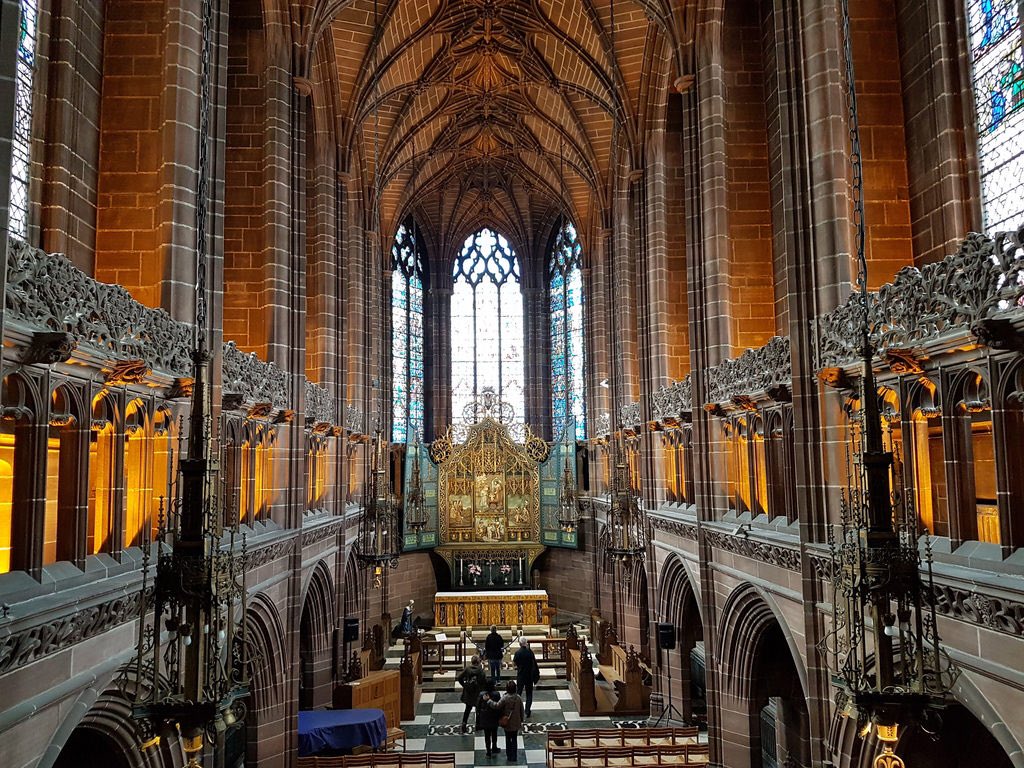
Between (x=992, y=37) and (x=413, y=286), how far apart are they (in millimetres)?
29309

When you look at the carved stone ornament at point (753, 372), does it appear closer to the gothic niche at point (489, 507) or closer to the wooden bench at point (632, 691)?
the wooden bench at point (632, 691)

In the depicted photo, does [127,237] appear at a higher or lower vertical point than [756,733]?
higher

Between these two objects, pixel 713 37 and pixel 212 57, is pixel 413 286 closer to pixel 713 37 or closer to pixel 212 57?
pixel 713 37

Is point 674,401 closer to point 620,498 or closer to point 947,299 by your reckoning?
point 620,498

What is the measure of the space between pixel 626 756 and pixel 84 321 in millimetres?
10675

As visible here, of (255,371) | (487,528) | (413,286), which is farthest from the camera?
(413,286)

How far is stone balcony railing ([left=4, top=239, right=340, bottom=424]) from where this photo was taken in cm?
648

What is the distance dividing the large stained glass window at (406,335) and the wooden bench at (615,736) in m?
20.4

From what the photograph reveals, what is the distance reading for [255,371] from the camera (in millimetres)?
13078

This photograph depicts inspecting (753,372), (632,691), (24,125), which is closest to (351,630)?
(632,691)

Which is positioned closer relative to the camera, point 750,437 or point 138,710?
point 138,710

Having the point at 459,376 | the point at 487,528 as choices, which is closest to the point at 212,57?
the point at 487,528

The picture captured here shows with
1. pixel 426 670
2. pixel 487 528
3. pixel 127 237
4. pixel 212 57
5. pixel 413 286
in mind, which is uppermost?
pixel 413 286

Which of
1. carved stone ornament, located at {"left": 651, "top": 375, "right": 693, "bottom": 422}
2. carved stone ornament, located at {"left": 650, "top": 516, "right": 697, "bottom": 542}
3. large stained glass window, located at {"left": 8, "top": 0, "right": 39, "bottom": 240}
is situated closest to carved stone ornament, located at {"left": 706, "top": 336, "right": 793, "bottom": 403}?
carved stone ornament, located at {"left": 651, "top": 375, "right": 693, "bottom": 422}
